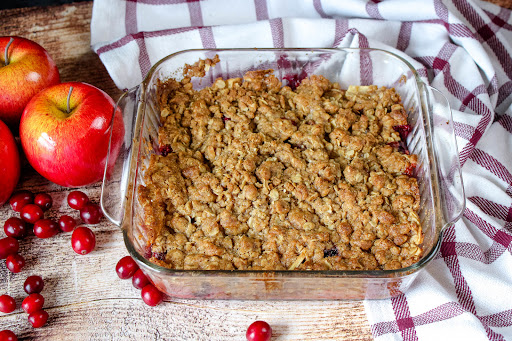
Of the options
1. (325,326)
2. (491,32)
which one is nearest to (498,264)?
(325,326)

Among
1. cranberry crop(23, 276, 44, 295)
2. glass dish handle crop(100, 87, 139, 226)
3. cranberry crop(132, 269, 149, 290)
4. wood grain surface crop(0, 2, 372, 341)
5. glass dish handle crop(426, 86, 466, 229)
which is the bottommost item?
wood grain surface crop(0, 2, 372, 341)

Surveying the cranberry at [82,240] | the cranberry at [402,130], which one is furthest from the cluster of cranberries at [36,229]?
the cranberry at [402,130]

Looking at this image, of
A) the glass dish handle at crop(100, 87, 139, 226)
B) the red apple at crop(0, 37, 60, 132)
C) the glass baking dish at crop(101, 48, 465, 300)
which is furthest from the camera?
the red apple at crop(0, 37, 60, 132)

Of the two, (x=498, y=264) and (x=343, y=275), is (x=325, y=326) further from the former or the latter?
(x=498, y=264)

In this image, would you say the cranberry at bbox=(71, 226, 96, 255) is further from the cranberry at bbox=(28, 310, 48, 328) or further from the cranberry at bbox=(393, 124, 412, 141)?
the cranberry at bbox=(393, 124, 412, 141)

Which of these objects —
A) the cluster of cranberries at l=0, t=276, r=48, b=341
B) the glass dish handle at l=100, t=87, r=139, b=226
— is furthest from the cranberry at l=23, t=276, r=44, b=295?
the glass dish handle at l=100, t=87, r=139, b=226

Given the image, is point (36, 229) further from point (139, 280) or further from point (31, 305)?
point (139, 280)

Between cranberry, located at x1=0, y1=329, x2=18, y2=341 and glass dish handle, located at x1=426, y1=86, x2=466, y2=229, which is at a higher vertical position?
glass dish handle, located at x1=426, y1=86, x2=466, y2=229
